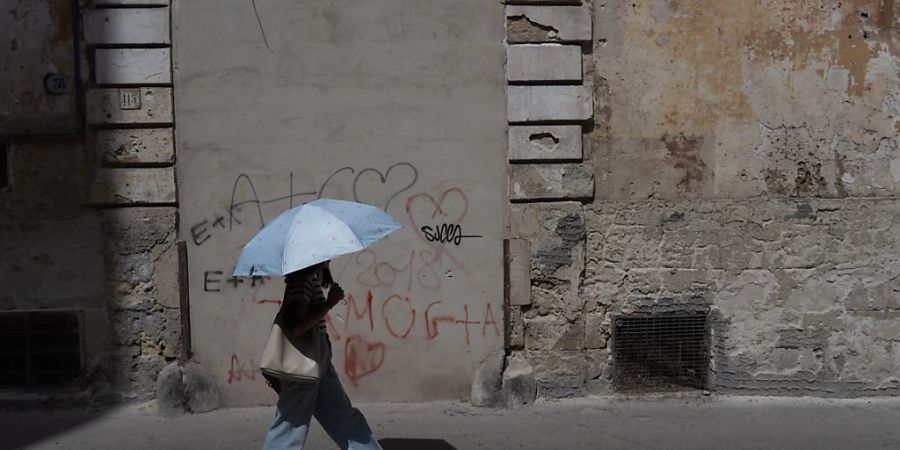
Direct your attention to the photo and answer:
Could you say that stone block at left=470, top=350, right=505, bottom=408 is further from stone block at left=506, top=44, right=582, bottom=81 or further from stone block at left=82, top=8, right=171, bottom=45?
stone block at left=82, top=8, right=171, bottom=45

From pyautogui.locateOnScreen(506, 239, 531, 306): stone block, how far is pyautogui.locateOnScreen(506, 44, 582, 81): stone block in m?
1.17

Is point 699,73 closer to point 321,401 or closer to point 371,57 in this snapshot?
point 371,57

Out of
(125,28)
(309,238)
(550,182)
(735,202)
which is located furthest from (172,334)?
(735,202)

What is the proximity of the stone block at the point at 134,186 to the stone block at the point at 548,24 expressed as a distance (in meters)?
2.60

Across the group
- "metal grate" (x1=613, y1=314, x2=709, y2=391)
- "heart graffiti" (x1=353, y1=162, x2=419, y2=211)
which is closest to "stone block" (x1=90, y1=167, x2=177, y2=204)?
"heart graffiti" (x1=353, y1=162, x2=419, y2=211)

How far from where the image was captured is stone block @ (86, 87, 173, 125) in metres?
5.57

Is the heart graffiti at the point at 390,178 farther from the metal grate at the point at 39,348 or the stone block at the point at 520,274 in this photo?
the metal grate at the point at 39,348

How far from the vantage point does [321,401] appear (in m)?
4.07

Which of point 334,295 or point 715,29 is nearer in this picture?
point 334,295

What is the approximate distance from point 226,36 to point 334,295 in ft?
8.58

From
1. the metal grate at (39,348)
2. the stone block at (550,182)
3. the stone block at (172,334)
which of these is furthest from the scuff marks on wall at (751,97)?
the metal grate at (39,348)

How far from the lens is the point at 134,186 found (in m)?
5.60

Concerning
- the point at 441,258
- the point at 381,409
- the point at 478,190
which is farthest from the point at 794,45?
the point at 381,409

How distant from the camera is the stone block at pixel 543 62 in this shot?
5.70 m
